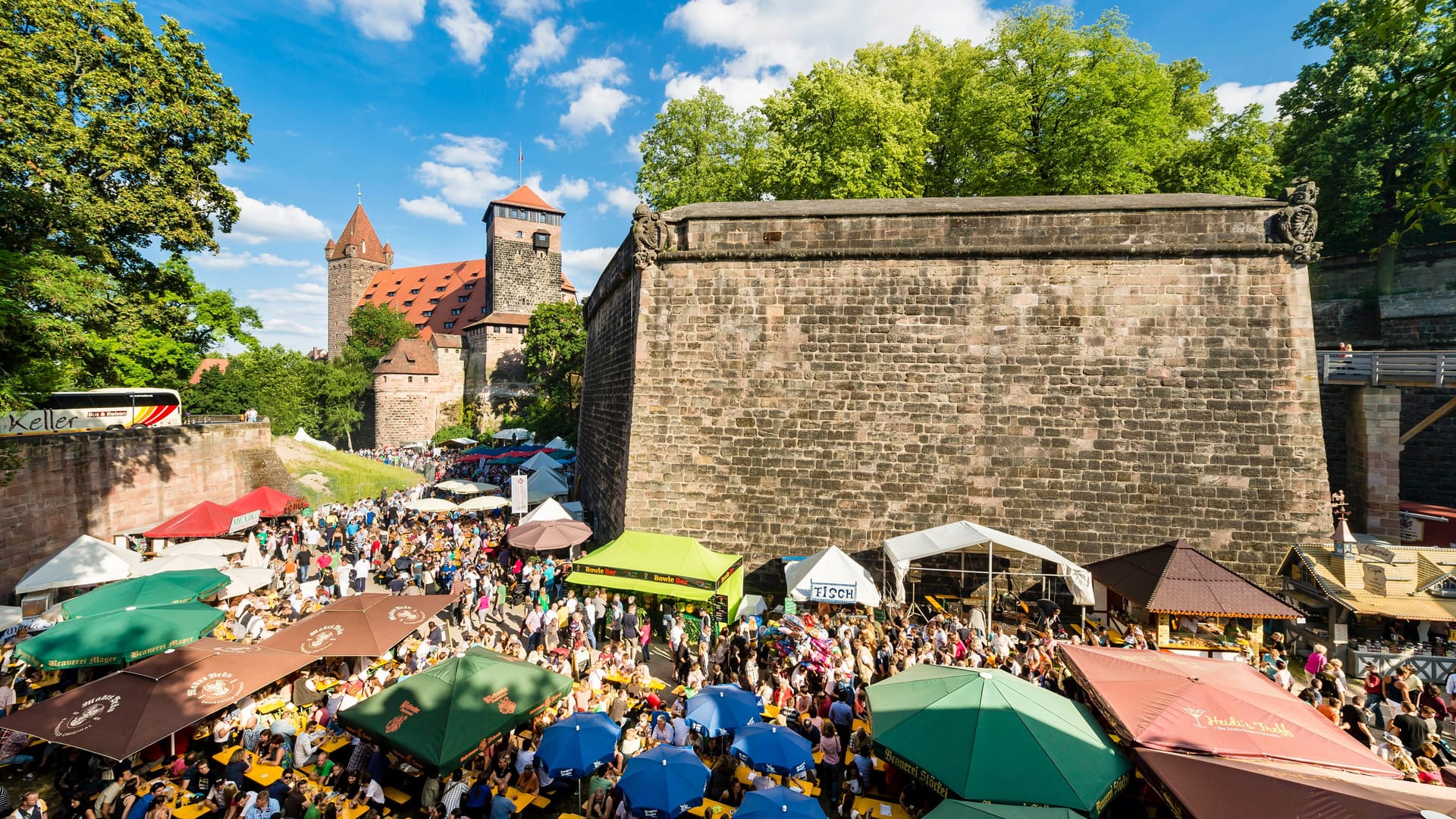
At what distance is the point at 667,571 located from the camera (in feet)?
36.4

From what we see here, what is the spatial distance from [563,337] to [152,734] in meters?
33.7

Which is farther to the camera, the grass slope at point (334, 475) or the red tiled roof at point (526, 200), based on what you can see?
the red tiled roof at point (526, 200)

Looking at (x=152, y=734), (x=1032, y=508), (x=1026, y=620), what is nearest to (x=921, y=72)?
(x=1032, y=508)

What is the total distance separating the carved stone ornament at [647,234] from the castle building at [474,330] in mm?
37591

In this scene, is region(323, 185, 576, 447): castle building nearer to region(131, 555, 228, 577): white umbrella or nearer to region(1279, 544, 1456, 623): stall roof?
region(131, 555, 228, 577): white umbrella

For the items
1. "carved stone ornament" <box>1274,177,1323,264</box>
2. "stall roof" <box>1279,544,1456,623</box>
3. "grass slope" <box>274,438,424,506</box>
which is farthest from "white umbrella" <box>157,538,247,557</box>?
"carved stone ornament" <box>1274,177,1323,264</box>

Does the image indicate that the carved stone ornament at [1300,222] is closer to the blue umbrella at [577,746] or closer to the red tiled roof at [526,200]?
the blue umbrella at [577,746]

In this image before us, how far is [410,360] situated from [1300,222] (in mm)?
49811

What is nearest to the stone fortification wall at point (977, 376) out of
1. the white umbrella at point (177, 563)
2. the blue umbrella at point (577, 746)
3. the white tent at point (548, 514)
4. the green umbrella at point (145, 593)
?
the white tent at point (548, 514)

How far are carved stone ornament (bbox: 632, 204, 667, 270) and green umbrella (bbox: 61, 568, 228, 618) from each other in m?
10.3

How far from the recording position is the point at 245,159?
18938 mm

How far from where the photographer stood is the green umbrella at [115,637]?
8.52 meters

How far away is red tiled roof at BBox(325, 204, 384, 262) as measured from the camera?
2694 inches

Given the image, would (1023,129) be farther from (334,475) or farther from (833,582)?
(334,475)
